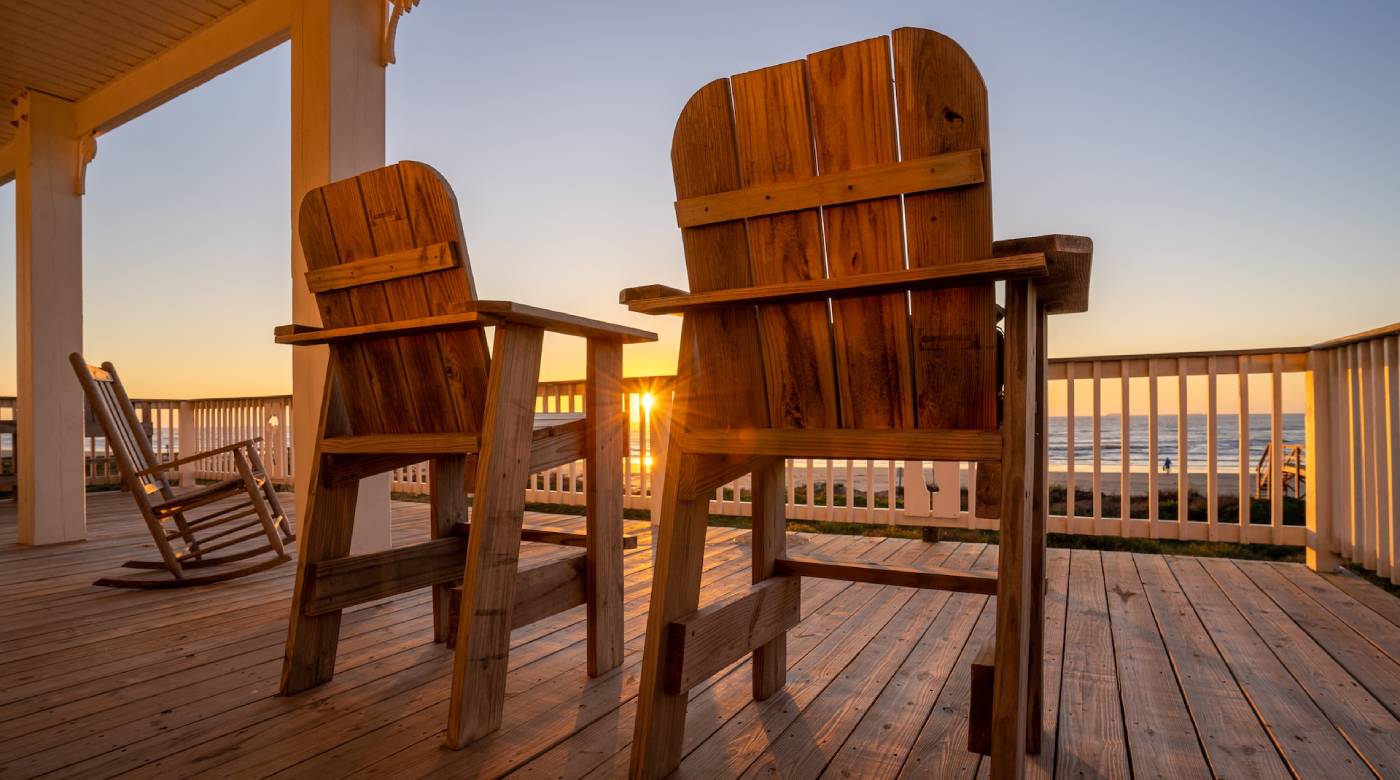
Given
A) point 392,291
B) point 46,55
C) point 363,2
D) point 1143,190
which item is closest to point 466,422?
point 392,291

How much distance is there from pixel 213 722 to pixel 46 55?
4376 millimetres

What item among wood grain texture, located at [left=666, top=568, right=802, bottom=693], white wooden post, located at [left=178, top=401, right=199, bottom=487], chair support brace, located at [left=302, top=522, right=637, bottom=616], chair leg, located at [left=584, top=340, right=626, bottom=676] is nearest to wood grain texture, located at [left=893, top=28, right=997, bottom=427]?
wood grain texture, located at [left=666, top=568, right=802, bottom=693]

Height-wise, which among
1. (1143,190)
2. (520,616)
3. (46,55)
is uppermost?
(1143,190)

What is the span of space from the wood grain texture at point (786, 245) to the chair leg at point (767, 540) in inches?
16.3

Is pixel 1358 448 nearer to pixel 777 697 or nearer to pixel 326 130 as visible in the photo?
pixel 777 697

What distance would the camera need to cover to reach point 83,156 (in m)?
4.23

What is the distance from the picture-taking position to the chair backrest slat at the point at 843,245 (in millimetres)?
994

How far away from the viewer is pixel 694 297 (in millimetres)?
1160

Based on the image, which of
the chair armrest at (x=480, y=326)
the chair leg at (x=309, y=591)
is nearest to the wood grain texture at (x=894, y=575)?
the chair armrest at (x=480, y=326)

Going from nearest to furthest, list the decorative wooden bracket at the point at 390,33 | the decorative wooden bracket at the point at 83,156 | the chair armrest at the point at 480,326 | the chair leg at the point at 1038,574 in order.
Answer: the chair leg at the point at 1038,574 → the chair armrest at the point at 480,326 → the decorative wooden bracket at the point at 390,33 → the decorative wooden bracket at the point at 83,156

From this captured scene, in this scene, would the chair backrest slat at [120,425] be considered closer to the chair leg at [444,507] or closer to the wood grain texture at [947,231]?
the chair leg at [444,507]

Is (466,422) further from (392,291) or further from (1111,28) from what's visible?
(1111,28)

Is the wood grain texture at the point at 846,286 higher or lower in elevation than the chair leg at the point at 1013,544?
higher

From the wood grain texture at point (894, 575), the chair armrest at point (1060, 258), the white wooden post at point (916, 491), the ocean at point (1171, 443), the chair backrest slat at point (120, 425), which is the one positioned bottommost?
the ocean at point (1171, 443)
